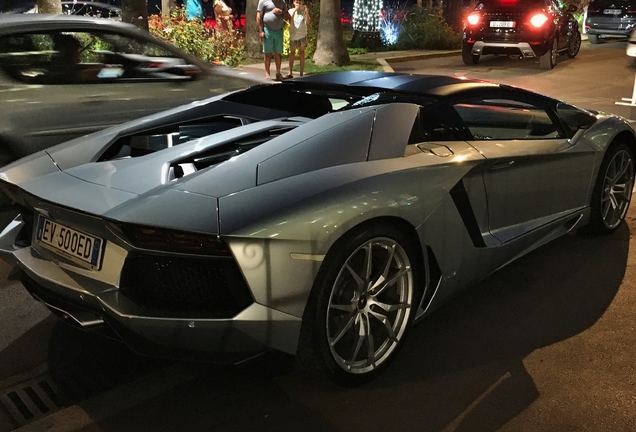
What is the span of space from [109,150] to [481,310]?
86.6 inches

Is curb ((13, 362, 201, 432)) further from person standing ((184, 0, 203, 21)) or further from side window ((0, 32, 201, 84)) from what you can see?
person standing ((184, 0, 203, 21))

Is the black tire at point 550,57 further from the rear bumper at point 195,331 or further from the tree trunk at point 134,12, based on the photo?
the rear bumper at point 195,331

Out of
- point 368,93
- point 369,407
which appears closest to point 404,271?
point 369,407

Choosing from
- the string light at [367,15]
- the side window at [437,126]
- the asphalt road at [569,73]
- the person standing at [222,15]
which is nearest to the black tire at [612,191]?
the side window at [437,126]

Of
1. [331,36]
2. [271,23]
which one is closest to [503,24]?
[331,36]

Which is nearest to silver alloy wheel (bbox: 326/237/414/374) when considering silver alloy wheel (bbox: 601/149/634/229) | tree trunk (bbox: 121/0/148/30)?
silver alloy wheel (bbox: 601/149/634/229)

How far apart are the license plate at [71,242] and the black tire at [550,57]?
13577 millimetres

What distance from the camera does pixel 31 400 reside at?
10.0ft

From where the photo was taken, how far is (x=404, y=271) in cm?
311

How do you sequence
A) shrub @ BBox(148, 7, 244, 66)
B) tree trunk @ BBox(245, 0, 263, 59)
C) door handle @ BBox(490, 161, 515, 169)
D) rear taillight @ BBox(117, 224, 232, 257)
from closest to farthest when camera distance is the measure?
rear taillight @ BBox(117, 224, 232, 257) → door handle @ BBox(490, 161, 515, 169) → shrub @ BBox(148, 7, 244, 66) → tree trunk @ BBox(245, 0, 263, 59)

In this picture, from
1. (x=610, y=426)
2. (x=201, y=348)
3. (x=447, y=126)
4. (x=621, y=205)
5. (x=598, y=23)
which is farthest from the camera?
(x=598, y=23)

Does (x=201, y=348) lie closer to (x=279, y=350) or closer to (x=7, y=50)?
(x=279, y=350)

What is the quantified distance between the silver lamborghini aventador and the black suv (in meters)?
11.2

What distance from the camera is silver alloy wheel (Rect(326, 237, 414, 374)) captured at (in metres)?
2.94
